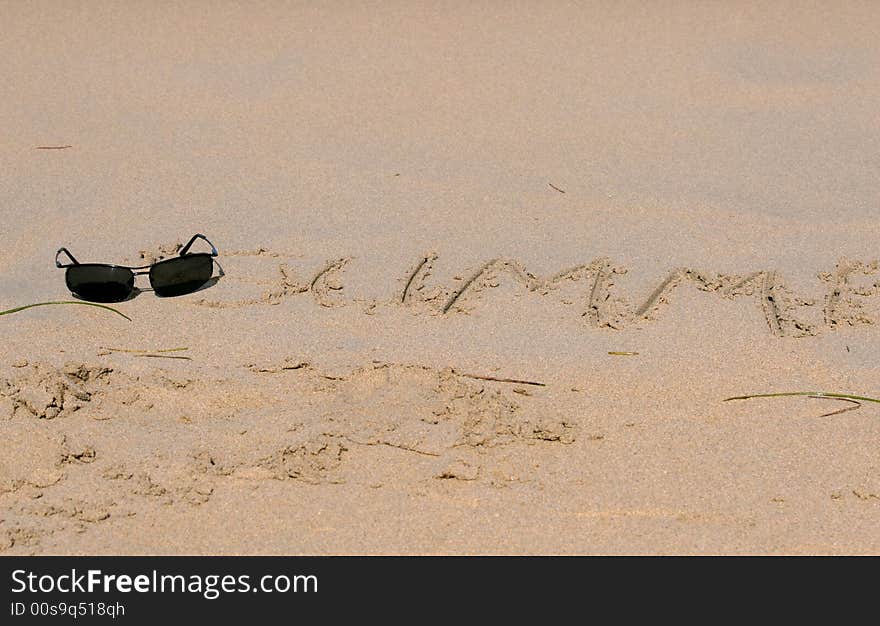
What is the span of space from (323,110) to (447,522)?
9.87ft

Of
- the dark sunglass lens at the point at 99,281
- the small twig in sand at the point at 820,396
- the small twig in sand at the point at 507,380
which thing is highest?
the dark sunglass lens at the point at 99,281

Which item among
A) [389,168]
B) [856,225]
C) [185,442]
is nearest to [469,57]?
[389,168]

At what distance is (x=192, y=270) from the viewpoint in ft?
11.6

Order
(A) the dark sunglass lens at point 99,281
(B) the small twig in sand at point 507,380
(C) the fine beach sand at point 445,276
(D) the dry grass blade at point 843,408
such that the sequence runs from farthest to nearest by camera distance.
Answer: (A) the dark sunglass lens at point 99,281 < (B) the small twig in sand at point 507,380 < (D) the dry grass blade at point 843,408 < (C) the fine beach sand at point 445,276

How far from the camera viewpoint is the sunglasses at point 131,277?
341cm

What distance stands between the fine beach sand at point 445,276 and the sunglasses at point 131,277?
7 cm

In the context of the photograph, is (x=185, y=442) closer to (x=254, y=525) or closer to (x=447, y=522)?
(x=254, y=525)

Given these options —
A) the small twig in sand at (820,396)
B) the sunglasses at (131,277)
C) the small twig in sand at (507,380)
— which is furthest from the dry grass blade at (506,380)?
the sunglasses at (131,277)

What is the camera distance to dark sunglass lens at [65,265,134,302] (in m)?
3.40

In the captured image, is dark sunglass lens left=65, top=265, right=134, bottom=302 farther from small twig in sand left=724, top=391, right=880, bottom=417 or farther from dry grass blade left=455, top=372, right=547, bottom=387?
small twig in sand left=724, top=391, right=880, bottom=417

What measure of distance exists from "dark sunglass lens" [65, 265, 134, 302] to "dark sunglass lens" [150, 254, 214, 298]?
0.30ft

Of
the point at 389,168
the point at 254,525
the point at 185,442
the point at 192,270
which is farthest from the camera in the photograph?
the point at 389,168

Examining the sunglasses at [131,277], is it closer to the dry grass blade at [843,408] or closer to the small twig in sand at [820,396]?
the small twig in sand at [820,396]

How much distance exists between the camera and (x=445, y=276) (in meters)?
3.68
